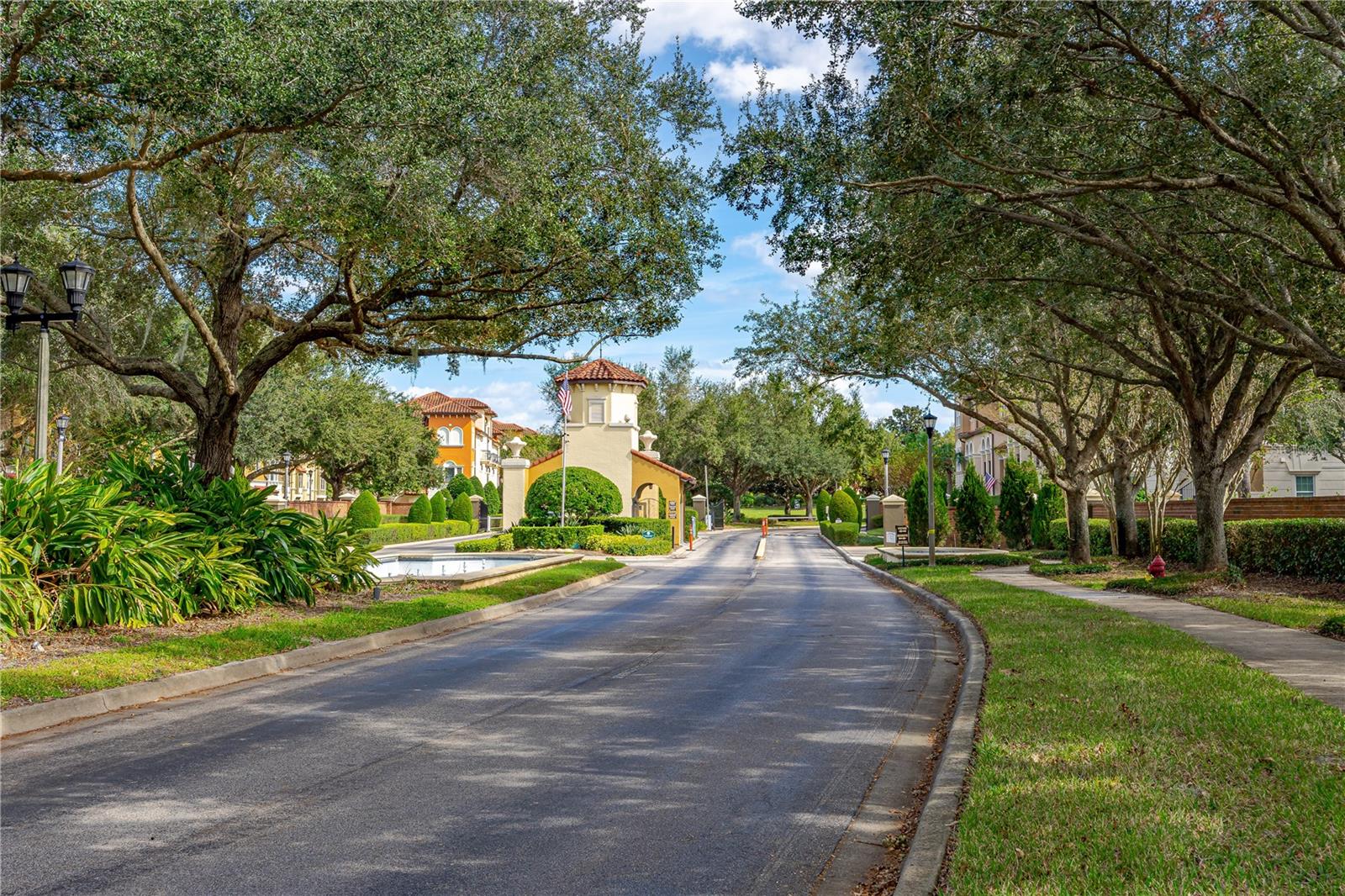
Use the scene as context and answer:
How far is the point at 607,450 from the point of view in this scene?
4875 cm

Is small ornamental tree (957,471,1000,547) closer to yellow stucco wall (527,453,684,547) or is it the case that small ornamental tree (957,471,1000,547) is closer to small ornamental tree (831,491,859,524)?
yellow stucco wall (527,453,684,547)

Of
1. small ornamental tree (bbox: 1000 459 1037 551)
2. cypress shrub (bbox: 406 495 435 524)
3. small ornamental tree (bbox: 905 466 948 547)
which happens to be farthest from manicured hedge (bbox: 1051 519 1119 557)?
cypress shrub (bbox: 406 495 435 524)

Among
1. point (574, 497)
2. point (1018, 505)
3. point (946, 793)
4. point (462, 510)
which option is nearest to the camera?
point (946, 793)

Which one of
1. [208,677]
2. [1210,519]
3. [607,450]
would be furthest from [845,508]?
[208,677]

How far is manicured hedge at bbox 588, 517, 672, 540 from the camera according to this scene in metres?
43.5

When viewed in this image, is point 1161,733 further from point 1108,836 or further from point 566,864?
A: point 566,864

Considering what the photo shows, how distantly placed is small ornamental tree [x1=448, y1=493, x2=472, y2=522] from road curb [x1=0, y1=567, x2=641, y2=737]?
4933 centimetres

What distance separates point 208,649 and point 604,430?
126ft

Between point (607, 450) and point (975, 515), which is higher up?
point (607, 450)

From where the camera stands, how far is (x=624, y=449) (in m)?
48.8

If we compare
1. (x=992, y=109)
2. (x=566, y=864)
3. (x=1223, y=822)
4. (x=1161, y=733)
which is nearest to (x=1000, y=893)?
(x=1223, y=822)

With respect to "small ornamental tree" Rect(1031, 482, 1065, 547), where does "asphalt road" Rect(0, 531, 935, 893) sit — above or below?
below

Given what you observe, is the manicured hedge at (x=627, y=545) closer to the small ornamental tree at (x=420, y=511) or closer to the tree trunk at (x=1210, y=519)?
the small ornamental tree at (x=420, y=511)

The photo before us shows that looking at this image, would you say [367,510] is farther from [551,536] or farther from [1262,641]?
[1262,641]
